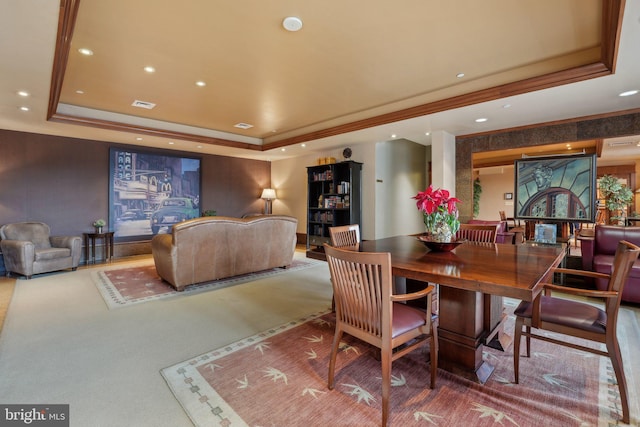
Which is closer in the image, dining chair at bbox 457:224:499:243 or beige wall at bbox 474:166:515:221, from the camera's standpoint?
dining chair at bbox 457:224:499:243

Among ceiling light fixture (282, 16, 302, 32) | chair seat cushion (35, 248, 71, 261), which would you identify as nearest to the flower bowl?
ceiling light fixture (282, 16, 302, 32)

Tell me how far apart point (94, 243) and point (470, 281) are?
6.59 m

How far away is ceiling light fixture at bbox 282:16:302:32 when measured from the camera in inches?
98.7

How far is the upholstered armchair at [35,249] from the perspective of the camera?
430cm

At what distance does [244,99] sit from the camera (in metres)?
4.48

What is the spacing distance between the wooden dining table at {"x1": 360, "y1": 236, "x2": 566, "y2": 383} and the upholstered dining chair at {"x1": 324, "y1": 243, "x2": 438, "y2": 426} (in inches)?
7.6

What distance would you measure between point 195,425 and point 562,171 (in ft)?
18.1

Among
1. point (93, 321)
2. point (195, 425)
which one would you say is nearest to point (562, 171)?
point (195, 425)

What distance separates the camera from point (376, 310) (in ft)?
5.12

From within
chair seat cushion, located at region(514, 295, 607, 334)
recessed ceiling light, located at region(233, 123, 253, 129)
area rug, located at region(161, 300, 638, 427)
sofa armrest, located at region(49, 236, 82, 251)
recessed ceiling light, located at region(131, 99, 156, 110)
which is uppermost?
recessed ceiling light, located at region(233, 123, 253, 129)

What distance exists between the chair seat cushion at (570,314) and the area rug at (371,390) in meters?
0.44

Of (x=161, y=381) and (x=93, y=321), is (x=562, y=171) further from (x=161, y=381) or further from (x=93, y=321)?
(x=93, y=321)

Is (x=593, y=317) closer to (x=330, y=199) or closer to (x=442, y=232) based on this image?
(x=442, y=232)

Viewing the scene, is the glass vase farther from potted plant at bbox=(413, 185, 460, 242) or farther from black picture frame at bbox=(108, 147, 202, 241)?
black picture frame at bbox=(108, 147, 202, 241)
